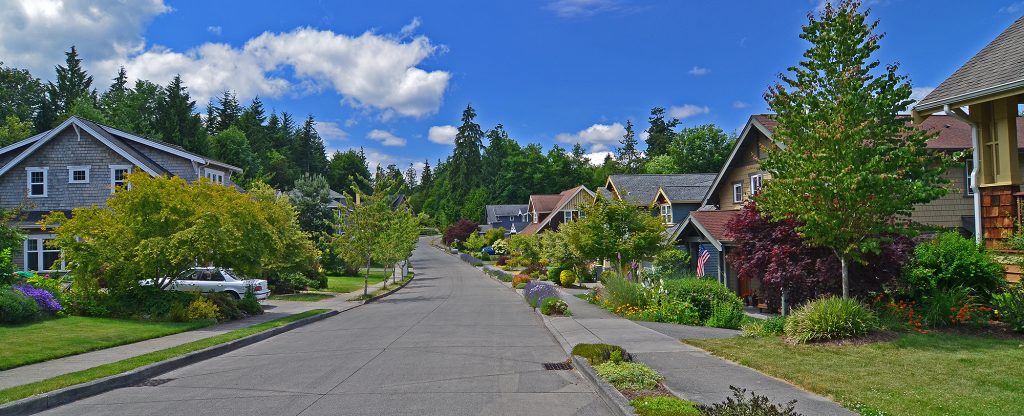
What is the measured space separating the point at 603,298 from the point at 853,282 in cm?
1157

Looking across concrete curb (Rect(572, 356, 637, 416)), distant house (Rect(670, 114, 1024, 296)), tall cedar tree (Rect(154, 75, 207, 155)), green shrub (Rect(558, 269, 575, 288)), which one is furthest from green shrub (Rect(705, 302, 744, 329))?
tall cedar tree (Rect(154, 75, 207, 155))

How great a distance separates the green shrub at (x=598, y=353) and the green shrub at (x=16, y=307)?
1398cm

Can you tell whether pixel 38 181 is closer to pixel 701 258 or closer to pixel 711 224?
pixel 701 258

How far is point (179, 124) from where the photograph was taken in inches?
2571

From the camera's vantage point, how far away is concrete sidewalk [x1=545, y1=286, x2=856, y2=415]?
8.54m

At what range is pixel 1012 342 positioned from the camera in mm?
10711

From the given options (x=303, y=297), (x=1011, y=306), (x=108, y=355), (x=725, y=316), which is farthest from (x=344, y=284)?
(x=1011, y=306)

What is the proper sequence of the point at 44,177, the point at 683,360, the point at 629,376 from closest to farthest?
the point at 629,376 → the point at 683,360 → the point at 44,177

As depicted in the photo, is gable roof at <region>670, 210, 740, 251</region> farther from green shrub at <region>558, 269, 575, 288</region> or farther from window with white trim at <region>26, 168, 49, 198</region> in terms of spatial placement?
window with white trim at <region>26, 168, 49, 198</region>

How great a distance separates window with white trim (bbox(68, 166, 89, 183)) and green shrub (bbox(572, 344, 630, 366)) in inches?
1257

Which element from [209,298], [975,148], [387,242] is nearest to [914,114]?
[975,148]

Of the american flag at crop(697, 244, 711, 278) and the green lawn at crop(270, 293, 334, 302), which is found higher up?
the american flag at crop(697, 244, 711, 278)

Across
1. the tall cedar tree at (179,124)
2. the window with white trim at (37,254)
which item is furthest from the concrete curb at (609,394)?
the tall cedar tree at (179,124)

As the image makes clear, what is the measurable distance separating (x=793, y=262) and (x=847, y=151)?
12.7 ft
